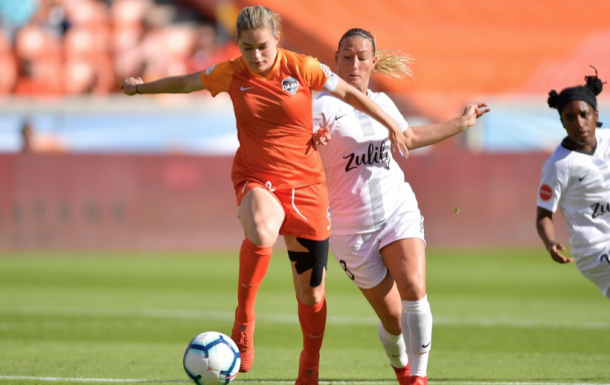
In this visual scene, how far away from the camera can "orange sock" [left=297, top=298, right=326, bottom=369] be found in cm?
658

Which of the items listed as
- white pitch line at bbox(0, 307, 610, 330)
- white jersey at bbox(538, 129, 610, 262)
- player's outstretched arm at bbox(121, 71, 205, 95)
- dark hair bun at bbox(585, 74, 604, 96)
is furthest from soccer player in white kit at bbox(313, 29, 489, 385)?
white pitch line at bbox(0, 307, 610, 330)

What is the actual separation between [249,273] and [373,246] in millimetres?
838

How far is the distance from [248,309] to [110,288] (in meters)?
8.34

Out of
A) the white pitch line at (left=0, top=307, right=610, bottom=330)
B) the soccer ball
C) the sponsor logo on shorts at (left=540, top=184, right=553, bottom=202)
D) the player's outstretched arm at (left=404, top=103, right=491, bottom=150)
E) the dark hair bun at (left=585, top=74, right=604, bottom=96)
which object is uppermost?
the dark hair bun at (left=585, top=74, right=604, bottom=96)

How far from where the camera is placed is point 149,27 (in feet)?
83.7

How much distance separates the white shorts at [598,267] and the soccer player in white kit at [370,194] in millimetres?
1415

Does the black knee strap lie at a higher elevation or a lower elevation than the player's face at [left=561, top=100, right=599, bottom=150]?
lower

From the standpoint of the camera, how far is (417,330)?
6199 mm

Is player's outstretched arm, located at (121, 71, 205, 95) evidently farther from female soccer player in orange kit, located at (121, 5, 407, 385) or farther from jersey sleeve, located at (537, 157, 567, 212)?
jersey sleeve, located at (537, 157, 567, 212)

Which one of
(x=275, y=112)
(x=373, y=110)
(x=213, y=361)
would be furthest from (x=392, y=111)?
(x=213, y=361)

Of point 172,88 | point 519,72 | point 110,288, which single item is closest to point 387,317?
point 172,88

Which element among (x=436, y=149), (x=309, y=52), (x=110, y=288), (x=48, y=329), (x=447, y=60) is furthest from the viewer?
(x=447, y=60)

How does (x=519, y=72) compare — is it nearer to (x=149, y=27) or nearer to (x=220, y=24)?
(x=220, y=24)

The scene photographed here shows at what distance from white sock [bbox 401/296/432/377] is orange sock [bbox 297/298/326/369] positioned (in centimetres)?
63
